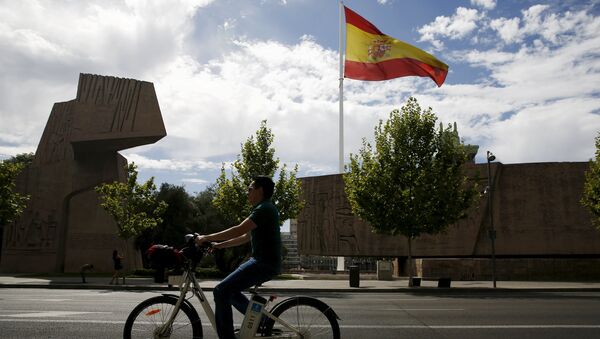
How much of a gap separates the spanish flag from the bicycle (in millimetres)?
27087

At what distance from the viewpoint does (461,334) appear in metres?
7.39

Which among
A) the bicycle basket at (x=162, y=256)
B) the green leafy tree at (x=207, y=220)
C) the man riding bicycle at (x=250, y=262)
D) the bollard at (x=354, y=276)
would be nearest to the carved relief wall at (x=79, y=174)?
the green leafy tree at (x=207, y=220)

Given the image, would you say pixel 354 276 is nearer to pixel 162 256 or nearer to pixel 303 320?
pixel 303 320

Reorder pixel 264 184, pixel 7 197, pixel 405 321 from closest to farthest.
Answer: pixel 264 184
pixel 405 321
pixel 7 197

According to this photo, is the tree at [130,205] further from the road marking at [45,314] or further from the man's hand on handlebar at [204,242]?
the man's hand on handlebar at [204,242]

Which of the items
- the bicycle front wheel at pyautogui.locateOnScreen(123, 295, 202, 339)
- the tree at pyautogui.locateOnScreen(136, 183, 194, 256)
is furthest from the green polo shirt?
the tree at pyautogui.locateOnScreen(136, 183, 194, 256)

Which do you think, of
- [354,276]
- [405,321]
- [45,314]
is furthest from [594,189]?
[45,314]

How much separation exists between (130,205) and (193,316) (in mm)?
23282

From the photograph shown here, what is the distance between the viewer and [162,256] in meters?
4.70

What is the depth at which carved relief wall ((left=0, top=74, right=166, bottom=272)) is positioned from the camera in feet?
107

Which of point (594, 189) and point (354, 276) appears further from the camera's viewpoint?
point (594, 189)

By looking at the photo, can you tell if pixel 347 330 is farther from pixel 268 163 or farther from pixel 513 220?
pixel 513 220

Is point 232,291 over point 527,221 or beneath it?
beneath

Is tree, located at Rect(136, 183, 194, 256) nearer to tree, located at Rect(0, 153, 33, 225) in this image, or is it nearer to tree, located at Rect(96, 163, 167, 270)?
tree, located at Rect(0, 153, 33, 225)
